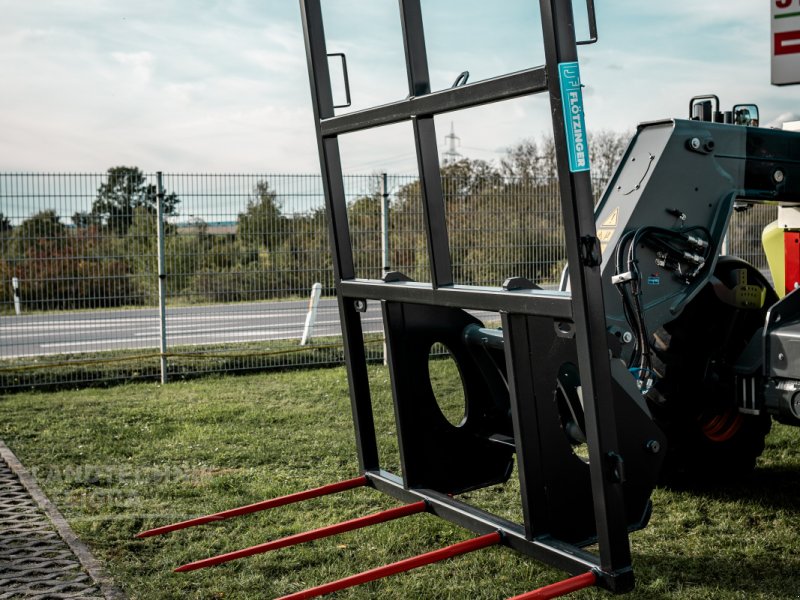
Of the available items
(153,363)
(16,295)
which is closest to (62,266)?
(16,295)

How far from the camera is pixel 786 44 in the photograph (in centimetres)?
806

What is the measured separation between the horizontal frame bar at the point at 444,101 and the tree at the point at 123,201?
20.8 ft

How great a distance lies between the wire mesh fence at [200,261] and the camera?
972 centimetres

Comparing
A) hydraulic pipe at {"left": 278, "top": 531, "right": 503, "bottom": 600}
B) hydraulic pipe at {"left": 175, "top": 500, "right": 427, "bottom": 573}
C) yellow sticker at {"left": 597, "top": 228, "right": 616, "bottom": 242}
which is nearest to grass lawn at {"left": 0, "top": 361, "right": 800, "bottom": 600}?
hydraulic pipe at {"left": 175, "top": 500, "right": 427, "bottom": 573}

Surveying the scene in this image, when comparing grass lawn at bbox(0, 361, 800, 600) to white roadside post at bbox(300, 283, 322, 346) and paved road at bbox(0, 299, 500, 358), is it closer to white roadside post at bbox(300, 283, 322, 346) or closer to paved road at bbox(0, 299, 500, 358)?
paved road at bbox(0, 299, 500, 358)

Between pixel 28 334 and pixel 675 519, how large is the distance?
7.36m

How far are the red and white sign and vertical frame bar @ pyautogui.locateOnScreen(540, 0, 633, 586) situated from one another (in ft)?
19.7

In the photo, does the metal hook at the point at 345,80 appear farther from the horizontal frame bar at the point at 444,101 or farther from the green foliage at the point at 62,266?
the green foliage at the point at 62,266

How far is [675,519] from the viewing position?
4879mm

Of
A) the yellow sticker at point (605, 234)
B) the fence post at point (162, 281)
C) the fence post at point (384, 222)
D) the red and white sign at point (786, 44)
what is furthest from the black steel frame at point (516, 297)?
the fence post at point (384, 222)

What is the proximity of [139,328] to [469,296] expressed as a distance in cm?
762

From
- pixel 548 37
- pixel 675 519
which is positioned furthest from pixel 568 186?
pixel 675 519

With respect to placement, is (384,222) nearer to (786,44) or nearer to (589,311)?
(786,44)

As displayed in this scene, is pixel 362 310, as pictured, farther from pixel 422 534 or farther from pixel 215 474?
pixel 215 474
